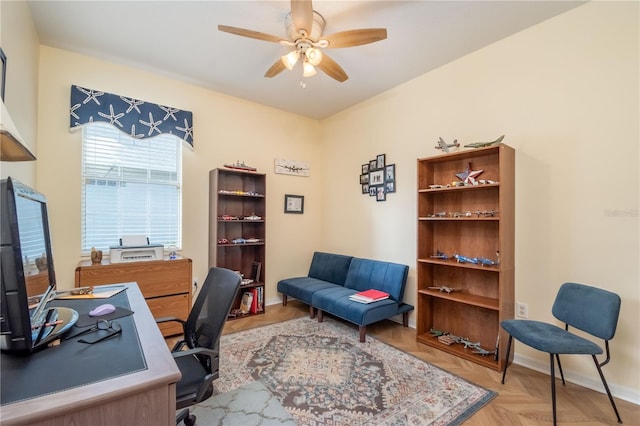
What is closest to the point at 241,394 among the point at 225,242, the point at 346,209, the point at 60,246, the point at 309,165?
the point at 225,242

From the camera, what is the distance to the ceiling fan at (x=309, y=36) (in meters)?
1.89

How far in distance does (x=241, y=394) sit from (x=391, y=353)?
52.8 inches

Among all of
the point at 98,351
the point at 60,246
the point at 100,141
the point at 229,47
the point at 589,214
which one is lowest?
the point at 98,351

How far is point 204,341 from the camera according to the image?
1543 mm

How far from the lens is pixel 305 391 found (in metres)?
2.02

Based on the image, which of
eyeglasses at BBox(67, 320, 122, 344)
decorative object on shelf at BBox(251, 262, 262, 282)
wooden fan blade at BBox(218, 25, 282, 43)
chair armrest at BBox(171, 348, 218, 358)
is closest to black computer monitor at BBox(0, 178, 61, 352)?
eyeglasses at BBox(67, 320, 122, 344)

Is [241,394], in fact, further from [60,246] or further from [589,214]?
[589,214]

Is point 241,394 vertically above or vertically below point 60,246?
below

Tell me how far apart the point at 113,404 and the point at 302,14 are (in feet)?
7.12

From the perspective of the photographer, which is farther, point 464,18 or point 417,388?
point 464,18

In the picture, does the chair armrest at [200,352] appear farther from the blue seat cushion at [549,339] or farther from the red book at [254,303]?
the red book at [254,303]

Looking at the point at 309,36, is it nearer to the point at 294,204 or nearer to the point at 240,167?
the point at 240,167

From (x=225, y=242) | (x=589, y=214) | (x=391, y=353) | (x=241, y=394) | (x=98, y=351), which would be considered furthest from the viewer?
(x=225, y=242)

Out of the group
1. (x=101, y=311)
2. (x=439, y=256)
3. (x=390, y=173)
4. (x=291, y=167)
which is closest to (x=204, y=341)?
(x=101, y=311)
